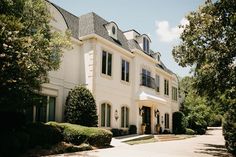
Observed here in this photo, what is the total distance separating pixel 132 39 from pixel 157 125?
32.8 feet

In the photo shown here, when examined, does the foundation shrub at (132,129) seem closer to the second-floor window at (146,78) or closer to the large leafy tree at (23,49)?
the second-floor window at (146,78)

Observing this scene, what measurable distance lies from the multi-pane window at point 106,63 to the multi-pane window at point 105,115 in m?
2.72

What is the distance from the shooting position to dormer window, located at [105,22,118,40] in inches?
1015

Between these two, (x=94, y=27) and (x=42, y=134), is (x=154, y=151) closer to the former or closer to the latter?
(x=42, y=134)

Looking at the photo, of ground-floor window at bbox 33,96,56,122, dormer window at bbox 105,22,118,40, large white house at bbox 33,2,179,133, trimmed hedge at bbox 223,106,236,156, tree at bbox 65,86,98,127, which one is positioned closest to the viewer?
trimmed hedge at bbox 223,106,236,156

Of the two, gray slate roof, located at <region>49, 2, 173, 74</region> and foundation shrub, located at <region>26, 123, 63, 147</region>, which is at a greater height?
gray slate roof, located at <region>49, 2, 173, 74</region>

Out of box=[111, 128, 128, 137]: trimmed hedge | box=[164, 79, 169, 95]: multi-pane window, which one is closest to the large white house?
box=[111, 128, 128, 137]: trimmed hedge

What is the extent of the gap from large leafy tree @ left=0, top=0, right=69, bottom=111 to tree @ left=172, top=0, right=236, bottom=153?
26.8ft

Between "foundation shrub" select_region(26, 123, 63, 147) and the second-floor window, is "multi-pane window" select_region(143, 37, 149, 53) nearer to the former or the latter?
the second-floor window

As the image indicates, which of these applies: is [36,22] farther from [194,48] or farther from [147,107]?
[147,107]

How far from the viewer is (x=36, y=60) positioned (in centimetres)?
1336

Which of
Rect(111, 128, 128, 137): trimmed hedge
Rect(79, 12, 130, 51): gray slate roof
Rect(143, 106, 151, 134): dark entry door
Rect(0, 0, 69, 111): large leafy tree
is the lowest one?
Rect(111, 128, 128, 137): trimmed hedge

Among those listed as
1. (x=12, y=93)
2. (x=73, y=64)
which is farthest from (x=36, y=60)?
(x=73, y=64)

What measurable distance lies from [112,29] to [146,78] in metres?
7.01
